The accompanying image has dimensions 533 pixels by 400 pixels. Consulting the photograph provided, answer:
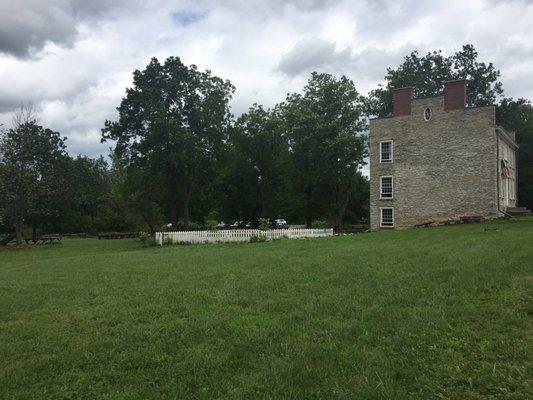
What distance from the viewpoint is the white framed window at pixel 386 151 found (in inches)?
1273

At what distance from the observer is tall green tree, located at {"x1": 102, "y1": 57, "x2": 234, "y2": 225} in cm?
3400

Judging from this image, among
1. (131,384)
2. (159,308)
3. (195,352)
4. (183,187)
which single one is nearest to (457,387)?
(195,352)

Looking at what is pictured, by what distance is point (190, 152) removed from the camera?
1340 inches

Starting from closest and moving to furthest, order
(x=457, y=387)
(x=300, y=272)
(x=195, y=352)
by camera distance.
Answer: (x=457, y=387), (x=195, y=352), (x=300, y=272)

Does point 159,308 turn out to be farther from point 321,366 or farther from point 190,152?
point 190,152

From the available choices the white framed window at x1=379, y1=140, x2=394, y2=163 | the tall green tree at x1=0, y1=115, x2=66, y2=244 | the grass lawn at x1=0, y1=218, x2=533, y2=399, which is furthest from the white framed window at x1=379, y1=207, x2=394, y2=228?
the tall green tree at x1=0, y1=115, x2=66, y2=244

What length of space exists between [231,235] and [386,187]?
1332 centimetres

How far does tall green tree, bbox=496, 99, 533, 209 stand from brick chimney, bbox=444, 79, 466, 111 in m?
15.5

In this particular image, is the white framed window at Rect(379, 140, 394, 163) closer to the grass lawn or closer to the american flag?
the american flag

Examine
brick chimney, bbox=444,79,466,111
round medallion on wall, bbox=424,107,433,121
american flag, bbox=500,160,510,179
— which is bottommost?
american flag, bbox=500,160,510,179

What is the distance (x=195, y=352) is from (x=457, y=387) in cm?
292

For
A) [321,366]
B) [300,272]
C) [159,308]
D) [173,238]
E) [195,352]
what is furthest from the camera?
[173,238]

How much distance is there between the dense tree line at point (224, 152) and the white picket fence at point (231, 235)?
8.39 m

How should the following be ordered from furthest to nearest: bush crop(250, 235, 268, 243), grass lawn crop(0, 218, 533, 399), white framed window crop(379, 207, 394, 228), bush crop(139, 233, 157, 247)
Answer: white framed window crop(379, 207, 394, 228), bush crop(139, 233, 157, 247), bush crop(250, 235, 268, 243), grass lawn crop(0, 218, 533, 399)
